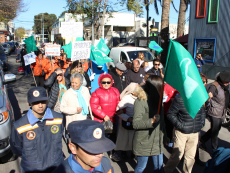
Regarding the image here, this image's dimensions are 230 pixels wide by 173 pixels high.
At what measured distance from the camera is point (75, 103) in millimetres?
4199

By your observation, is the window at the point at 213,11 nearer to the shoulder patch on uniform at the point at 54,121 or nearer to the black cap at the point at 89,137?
the shoulder patch on uniform at the point at 54,121

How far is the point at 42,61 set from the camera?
340 inches

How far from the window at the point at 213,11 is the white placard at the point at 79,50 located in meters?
10.7

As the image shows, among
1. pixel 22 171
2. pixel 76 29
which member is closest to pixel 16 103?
pixel 76 29

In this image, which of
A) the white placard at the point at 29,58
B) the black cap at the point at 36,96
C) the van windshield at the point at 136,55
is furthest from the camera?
the van windshield at the point at 136,55

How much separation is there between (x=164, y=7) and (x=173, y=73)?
1584 cm

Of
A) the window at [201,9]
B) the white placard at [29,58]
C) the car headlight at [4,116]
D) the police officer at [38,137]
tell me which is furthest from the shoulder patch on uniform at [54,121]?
the window at [201,9]

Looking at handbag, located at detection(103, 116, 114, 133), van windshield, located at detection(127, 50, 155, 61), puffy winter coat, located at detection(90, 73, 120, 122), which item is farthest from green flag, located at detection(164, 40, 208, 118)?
Answer: van windshield, located at detection(127, 50, 155, 61)

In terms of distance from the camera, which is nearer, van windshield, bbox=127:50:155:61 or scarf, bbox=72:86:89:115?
scarf, bbox=72:86:89:115

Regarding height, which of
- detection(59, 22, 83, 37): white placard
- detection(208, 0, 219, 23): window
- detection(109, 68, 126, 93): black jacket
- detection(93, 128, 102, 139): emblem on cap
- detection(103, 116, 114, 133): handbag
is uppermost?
detection(208, 0, 219, 23): window

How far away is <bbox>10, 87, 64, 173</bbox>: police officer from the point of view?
8.35ft

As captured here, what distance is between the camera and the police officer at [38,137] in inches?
100

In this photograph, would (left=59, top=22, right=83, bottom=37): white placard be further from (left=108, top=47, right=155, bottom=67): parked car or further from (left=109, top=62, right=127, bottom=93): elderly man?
(left=108, top=47, right=155, bottom=67): parked car

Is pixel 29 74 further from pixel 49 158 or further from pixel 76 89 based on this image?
pixel 49 158
